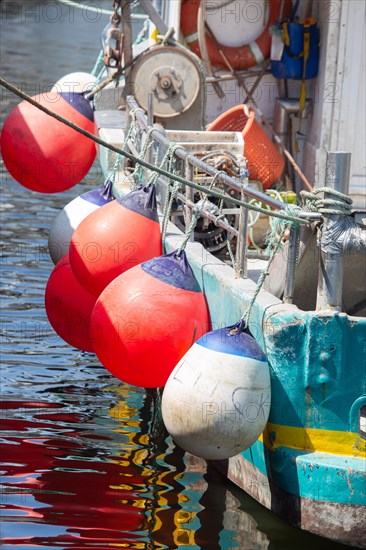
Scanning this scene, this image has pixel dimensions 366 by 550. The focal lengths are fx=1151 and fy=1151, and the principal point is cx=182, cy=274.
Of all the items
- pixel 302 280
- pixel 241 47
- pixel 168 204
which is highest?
pixel 241 47

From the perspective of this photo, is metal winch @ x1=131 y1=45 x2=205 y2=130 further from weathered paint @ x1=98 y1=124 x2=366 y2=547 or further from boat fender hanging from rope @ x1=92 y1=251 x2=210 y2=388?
weathered paint @ x1=98 y1=124 x2=366 y2=547

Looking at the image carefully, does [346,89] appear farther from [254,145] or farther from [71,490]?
[71,490]

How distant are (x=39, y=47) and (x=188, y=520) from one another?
82.2ft

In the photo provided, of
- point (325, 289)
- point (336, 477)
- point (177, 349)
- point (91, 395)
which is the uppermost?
point (325, 289)

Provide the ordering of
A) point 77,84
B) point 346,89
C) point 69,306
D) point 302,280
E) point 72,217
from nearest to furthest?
point 302,280 < point 69,306 < point 72,217 < point 346,89 < point 77,84

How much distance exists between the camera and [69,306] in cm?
805

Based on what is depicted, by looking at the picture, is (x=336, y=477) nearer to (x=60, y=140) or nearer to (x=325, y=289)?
(x=325, y=289)

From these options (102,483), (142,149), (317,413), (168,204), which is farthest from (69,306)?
(317,413)

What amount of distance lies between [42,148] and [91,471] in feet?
9.73

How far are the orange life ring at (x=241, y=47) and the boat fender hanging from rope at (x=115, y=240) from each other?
3620mm

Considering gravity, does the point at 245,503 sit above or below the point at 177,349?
below

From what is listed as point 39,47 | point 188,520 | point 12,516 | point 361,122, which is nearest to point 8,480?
point 12,516

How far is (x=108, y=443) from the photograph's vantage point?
7516 mm

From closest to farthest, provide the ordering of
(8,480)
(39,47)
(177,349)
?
(177,349) → (8,480) → (39,47)
